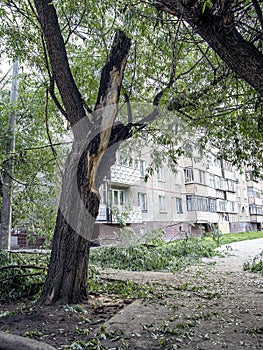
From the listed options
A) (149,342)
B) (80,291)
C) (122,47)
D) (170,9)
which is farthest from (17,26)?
(149,342)

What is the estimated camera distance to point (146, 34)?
4527 millimetres

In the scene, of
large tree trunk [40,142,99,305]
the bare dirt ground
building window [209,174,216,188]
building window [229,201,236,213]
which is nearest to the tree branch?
large tree trunk [40,142,99,305]

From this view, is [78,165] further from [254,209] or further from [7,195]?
[254,209]

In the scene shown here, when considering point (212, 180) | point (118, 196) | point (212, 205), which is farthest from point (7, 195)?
point (212, 180)

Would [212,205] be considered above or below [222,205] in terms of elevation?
below

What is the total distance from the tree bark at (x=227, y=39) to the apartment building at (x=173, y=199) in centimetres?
716

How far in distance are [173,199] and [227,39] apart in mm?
17851

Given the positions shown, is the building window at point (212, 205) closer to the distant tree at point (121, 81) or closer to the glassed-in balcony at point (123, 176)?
the glassed-in balcony at point (123, 176)

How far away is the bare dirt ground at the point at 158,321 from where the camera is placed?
282 cm

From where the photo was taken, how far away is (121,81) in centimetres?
481

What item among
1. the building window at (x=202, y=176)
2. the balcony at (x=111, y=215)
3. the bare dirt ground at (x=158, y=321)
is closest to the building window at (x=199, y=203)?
the building window at (x=202, y=176)

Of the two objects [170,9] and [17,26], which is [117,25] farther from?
[17,26]

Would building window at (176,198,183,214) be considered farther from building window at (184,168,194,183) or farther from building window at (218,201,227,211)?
building window at (218,201,227,211)

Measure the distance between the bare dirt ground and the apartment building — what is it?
16.5ft
